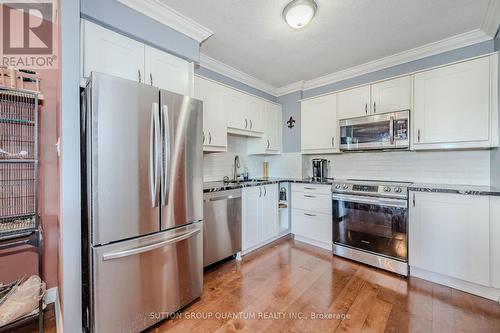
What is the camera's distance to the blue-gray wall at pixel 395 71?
2.34 meters

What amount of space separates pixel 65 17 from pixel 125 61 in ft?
1.69

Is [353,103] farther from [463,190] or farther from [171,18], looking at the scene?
[171,18]

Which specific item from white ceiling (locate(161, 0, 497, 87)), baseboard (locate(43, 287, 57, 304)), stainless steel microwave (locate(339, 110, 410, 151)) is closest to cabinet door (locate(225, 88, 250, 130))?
white ceiling (locate(161, 0, 497, 87))

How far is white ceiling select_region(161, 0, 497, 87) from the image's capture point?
1903 millimetres

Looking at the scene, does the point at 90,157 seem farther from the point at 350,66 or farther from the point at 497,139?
the point at 497,139

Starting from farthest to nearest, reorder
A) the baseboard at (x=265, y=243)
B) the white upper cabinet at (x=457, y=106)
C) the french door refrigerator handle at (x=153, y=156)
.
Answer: the baseboard at (x=265, y=243) < the white upper cabinet at (x=457, y=106) < the french door refrigerator handle at (x=153, y=156)

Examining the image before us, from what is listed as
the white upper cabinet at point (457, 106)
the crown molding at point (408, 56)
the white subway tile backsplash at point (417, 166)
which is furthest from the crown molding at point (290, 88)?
the white upper cabinet at point (457, 106)

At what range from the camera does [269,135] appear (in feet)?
12.2

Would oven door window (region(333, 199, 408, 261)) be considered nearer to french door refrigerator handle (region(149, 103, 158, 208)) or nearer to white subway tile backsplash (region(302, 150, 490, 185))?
white subway tile backsplash (region(302, 150, 490, 185))

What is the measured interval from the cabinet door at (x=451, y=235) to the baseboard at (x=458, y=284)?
71mm

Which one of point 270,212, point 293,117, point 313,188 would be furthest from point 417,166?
point 270,212

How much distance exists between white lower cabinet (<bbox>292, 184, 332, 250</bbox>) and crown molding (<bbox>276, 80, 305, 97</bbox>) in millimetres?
1680

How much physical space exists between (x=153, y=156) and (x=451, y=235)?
111 inches

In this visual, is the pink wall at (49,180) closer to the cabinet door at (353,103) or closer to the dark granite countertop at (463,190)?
the cabinet door at (353,103)
